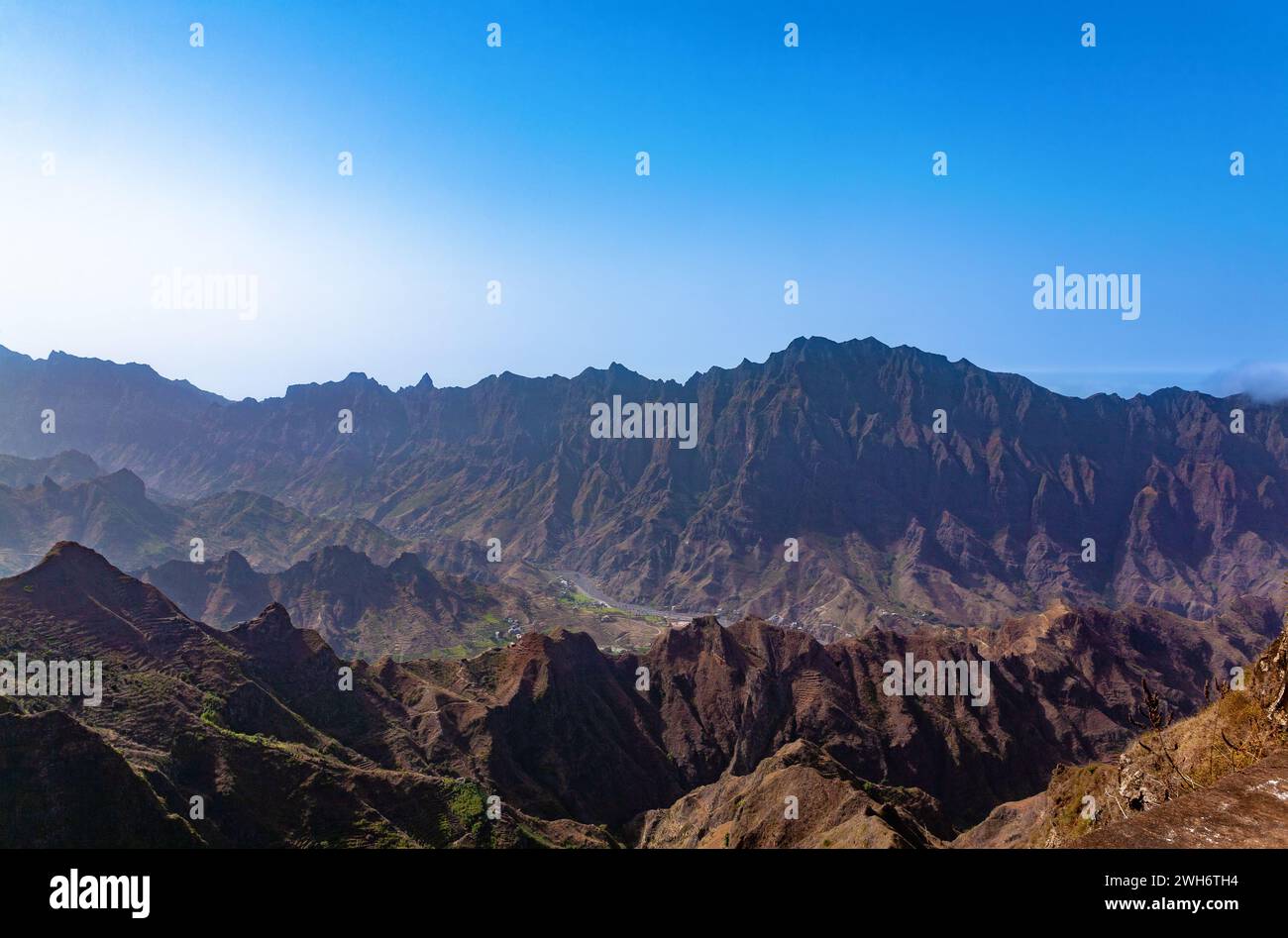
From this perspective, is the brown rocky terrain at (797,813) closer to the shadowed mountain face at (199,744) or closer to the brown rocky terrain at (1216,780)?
the shadowed mountain face at (199,744)

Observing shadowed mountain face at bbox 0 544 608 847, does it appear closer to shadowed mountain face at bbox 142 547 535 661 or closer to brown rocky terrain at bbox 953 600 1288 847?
brown rocky terrain at bbox 953 600 1288 847

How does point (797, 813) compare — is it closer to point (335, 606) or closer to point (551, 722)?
point (551, 722)

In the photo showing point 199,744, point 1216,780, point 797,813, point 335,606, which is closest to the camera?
point 1216,780

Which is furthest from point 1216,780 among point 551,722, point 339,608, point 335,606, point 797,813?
point 335,606

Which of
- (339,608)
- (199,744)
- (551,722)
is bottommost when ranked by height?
(551,722)

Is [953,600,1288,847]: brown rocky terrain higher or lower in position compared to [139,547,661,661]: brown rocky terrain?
higher

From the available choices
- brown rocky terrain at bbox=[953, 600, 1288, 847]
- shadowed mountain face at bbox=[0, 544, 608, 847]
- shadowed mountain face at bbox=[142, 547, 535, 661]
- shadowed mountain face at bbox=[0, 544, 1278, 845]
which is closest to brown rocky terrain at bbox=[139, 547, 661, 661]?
shadowed mountain face at bbox=[142, 547, 535, 661]

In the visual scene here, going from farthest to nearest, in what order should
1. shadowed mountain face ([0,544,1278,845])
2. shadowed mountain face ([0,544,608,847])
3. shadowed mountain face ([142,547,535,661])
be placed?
shadowed mountain face ([142,547,535,661]) → shadowed mountain face ([0,544,1278,845]) → shadowed mountain face ([0,544,608,847])

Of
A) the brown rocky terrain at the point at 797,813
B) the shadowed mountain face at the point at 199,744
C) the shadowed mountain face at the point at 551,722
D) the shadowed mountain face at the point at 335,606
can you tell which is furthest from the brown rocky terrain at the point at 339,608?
the brown rocky terrain at the point at 797,813
